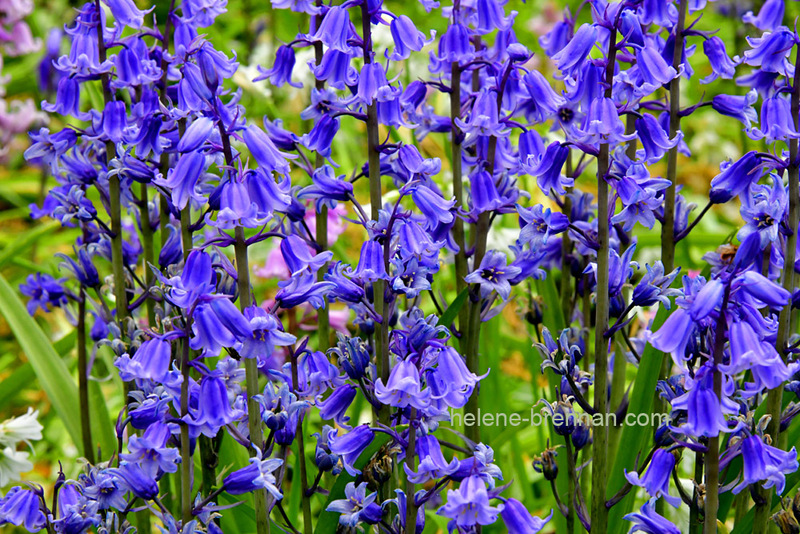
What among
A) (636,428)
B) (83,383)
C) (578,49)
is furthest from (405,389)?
(83,383)

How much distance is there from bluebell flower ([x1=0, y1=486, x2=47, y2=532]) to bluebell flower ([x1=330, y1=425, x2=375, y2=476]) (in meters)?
0.85

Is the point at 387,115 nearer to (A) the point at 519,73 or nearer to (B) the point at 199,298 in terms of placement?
(A) the point at 519,73

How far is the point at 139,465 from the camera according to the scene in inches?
83.6

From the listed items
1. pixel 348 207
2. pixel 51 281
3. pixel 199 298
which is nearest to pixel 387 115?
pixel 199 298

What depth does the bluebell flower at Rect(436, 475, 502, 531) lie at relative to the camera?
73.7 inches

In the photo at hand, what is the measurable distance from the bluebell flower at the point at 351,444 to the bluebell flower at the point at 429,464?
0.14 meters

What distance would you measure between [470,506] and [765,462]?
71 cm

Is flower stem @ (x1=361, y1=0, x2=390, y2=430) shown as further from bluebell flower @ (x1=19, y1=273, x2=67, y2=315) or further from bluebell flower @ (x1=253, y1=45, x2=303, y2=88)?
bluebell flower @ (x1=19, y1=273, x2=67, y2=315)

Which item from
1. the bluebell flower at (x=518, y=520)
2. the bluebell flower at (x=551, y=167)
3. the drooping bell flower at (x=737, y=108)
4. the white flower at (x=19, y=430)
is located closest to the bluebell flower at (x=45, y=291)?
the white flower at (x=19, y=430)

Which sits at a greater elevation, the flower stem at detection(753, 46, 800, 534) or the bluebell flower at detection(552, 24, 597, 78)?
the bluebell flower at detection(552, 24, 597, 78)

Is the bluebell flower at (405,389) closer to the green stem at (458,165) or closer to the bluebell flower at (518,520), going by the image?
the bluebell flower at (518,520)

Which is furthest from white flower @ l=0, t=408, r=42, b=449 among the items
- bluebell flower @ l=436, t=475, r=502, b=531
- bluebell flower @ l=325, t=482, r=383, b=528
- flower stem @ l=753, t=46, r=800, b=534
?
flower stem @ l=753, t=46, r=800, b=534

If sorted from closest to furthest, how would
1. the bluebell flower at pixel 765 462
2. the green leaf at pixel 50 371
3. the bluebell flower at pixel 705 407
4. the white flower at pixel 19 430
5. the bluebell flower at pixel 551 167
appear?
the bluebell flower at pixel 705 407 → the bluebell flower at pixel 765 462 → the bluebell flower at pixel 551 167 → the white flower at pixel 19 430 → the green leaf at pixel 50 371

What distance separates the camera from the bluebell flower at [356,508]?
211 cm
